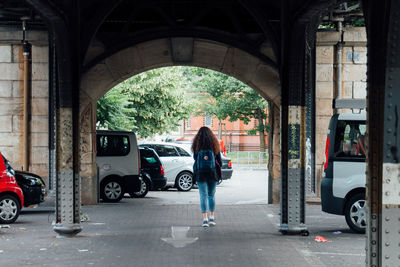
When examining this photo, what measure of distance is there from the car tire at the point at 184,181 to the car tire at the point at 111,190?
4776 mm

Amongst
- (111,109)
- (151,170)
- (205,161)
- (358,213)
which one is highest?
(111,109)

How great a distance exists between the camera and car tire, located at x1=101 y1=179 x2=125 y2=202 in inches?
726

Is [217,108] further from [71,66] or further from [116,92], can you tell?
[71,66]

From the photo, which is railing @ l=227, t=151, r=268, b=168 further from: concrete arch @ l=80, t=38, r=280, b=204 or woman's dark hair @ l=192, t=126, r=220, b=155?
woman's dark hair @ l=192, t=126, r=220, b=155

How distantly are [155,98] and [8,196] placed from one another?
23.5m

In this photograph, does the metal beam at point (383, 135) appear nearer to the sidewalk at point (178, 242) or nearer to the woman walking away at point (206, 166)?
the sidewalk at point (178, 242)

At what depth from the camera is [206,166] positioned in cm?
1230

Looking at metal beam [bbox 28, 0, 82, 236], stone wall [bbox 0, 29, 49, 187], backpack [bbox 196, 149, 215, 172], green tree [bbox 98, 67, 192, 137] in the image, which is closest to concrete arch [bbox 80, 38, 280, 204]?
stone wall [bbox 0, 29, 49, 187]

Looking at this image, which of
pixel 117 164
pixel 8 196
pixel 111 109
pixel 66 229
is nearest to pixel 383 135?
pixel 66 229

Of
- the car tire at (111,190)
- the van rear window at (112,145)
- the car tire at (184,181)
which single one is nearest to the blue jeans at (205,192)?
the car tire at (111,190)

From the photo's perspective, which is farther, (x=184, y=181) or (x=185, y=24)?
(x=184, y=181)

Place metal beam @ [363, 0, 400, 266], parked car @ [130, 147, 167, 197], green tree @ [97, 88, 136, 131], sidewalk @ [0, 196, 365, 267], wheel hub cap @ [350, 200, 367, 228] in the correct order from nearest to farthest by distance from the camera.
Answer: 1. metal beam @ [363, 0, 400, 266]
2. sidewalk @ [0, 196, 365, 267]
3. wheel hub cap @ [350, 200, 367, 228]
4. parked car @ [130, 147, 167, 197]
5. green tree @ [97, 88, 136, 131]

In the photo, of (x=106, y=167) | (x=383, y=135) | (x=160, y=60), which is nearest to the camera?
(x=383, y=135)

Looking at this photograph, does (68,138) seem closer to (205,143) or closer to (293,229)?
(205,143)
